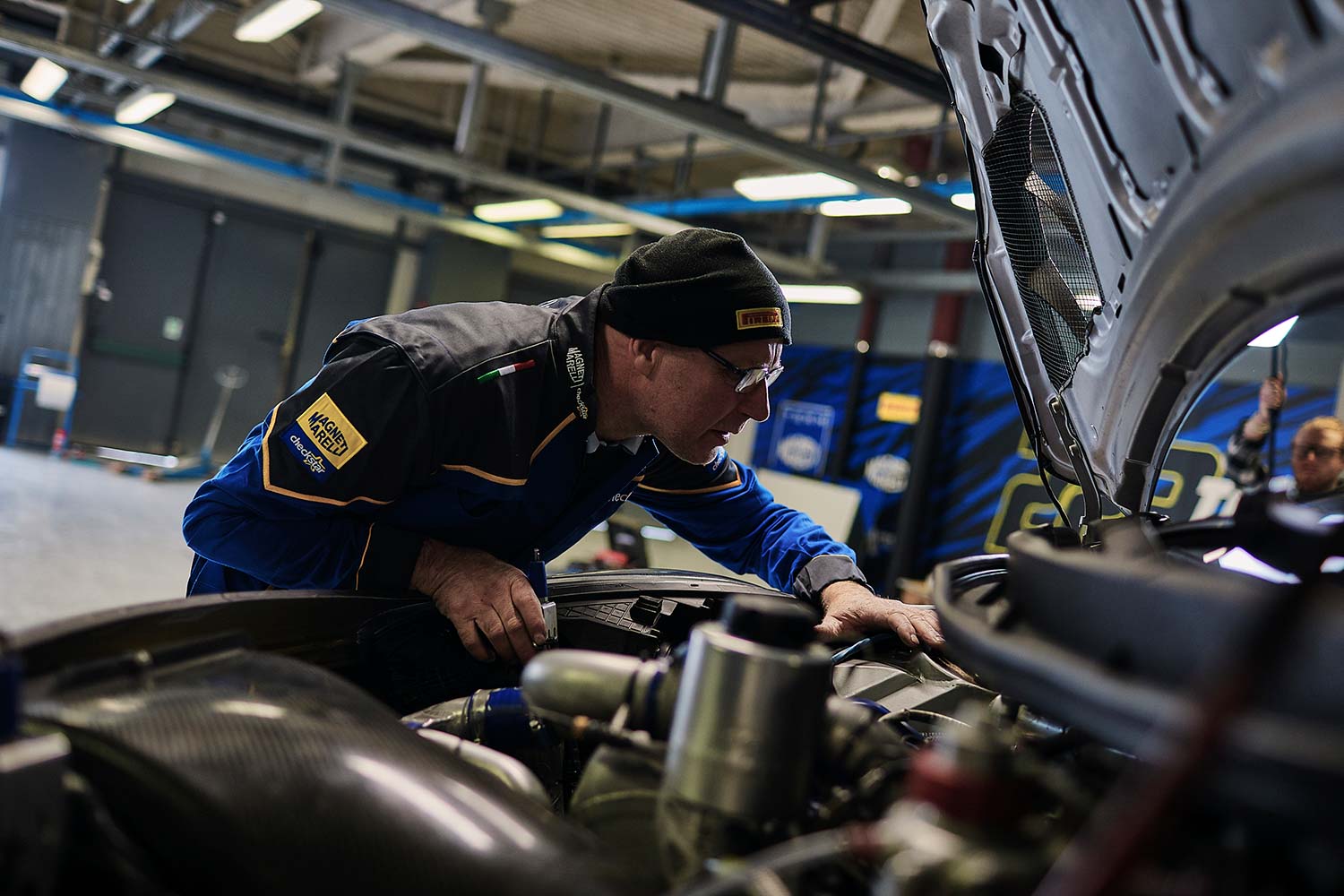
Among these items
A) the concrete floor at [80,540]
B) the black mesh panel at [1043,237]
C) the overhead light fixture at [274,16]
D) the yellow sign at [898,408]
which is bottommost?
the concrete floor at [80,540]

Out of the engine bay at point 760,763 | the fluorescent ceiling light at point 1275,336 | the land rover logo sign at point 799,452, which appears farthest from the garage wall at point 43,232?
the fluorescent ceiling light at point 1275,336

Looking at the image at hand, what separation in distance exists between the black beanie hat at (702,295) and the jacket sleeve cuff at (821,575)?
401 mm

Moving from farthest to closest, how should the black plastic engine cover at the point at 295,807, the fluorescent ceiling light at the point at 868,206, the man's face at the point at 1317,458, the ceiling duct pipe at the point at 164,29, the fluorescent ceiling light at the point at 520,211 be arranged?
the fluorescent ceiling light at the point at 520,211 < the ceiling duct pipe at the point at 164,29 < the fluorescent ceiling light at the point at 868,206 < the man's face at the point at 1317,458 < the black plastic engine cover at the point at 295,807

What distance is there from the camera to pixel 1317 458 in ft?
12.4

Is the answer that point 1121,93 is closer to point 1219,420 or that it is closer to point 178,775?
point 178,775

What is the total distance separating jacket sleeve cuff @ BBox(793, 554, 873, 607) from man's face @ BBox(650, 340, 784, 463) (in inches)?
11.0

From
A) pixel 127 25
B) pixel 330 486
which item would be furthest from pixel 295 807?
pixel 127 25

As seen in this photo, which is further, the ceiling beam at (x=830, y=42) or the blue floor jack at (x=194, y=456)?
the blue floor jack at (x=194, y=456)

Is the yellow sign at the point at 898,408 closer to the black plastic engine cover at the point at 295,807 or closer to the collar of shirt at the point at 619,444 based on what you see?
the collar of shirt at the point at 619,444

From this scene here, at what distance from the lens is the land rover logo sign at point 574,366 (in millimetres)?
1658

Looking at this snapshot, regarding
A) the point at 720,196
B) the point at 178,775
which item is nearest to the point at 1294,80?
the point at 178,775

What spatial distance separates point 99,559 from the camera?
5285 mm

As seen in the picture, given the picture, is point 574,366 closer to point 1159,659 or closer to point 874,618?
point 874,618

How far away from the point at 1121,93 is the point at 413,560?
1.02 meters
